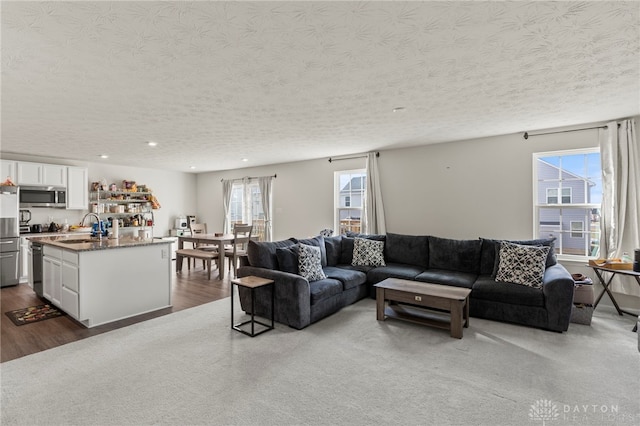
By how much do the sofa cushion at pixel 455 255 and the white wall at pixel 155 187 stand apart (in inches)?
282

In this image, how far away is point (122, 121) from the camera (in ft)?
12.9

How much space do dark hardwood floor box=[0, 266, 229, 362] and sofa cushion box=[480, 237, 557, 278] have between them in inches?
147

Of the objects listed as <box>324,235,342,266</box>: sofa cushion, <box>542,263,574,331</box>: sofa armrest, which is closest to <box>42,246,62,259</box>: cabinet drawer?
<box>324,235,342,266</box>: sofa cushion

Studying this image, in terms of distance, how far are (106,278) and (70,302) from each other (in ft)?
1.62

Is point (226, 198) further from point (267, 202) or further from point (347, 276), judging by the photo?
point (347, 276)

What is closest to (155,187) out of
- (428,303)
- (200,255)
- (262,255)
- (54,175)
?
(54,175)

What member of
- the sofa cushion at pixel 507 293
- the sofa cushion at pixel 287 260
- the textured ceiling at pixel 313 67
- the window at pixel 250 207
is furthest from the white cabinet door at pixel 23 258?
the sofa cushion at pixel 507 293

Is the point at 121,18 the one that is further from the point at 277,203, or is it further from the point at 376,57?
the point at 277,203

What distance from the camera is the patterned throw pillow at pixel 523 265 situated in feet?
12.1

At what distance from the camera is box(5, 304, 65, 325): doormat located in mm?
3723

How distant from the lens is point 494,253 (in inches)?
168

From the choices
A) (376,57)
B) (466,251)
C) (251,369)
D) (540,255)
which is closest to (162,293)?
(251,369)

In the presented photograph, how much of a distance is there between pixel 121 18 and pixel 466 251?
451 centimetres

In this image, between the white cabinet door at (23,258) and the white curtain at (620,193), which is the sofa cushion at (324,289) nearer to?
the white curtain at (620,193)
